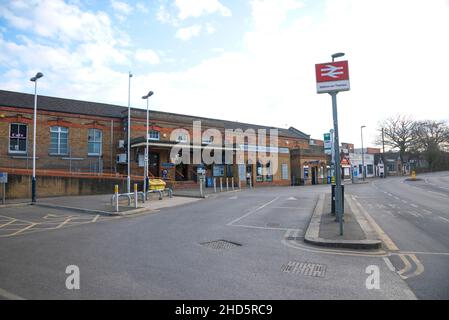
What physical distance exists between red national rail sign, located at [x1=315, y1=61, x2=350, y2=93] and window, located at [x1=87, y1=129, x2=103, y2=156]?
24523 millimetres

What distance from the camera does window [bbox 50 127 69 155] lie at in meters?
26.5

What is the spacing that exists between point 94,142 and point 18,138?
6030 mm

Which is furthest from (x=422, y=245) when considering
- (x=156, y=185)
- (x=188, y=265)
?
(x=156, y=185)

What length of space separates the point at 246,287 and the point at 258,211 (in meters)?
9.46

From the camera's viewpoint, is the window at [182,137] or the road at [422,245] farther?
the window at [182,137]

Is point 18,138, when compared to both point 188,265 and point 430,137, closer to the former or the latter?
point 188,265

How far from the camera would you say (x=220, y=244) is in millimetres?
7746

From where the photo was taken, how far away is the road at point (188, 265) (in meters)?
4.55

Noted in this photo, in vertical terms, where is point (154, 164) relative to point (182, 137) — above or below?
below

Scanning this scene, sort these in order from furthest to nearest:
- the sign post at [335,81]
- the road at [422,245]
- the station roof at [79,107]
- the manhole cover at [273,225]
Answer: the station roof at [79,107], the manhole cover at [273,225], the sign post at [335,81], the road at [422,245]

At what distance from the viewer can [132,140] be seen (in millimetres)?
28484

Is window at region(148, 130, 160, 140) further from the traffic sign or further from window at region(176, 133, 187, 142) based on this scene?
the traffic sign

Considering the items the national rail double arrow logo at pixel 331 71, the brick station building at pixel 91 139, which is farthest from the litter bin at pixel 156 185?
the national rail double arrow logo at pixel 331 71

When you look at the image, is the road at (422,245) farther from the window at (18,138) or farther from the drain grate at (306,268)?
the window at (18,138)
